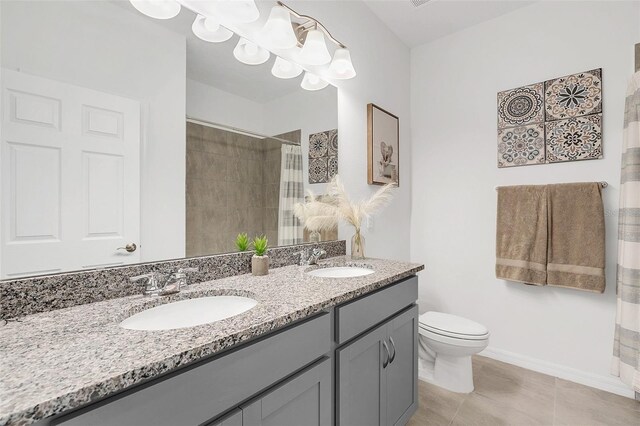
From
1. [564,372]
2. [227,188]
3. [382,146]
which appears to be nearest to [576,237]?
[564,372]

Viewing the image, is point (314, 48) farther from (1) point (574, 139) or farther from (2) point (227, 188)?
(1) point (574, 139)

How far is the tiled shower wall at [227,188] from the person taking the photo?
1.24 metres

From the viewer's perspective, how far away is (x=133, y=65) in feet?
3.45

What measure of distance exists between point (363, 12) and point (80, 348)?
2.46 metres

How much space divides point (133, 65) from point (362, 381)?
1.45 metres

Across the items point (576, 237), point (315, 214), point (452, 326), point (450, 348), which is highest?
point (315, 214)

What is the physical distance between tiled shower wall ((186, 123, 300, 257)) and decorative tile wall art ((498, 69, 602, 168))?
180 cm

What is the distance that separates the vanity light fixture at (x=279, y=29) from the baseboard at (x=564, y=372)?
101 inches

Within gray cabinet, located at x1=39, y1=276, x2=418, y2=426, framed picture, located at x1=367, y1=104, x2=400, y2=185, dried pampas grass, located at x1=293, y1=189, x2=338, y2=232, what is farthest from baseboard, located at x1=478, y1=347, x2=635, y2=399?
dried pampas grass, located at x1=293, y1=189, x2=338, y2=232

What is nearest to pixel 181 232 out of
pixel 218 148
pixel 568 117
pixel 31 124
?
pixel 218 148

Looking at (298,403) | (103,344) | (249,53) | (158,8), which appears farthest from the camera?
(249,53)

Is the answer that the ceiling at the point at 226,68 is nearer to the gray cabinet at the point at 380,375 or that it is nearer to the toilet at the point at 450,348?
the gray cabinet at the point at 380,375

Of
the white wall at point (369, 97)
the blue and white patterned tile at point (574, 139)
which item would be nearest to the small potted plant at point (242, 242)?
the white wall at point (369, 97)

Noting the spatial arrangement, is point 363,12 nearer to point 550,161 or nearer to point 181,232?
point 550,161
